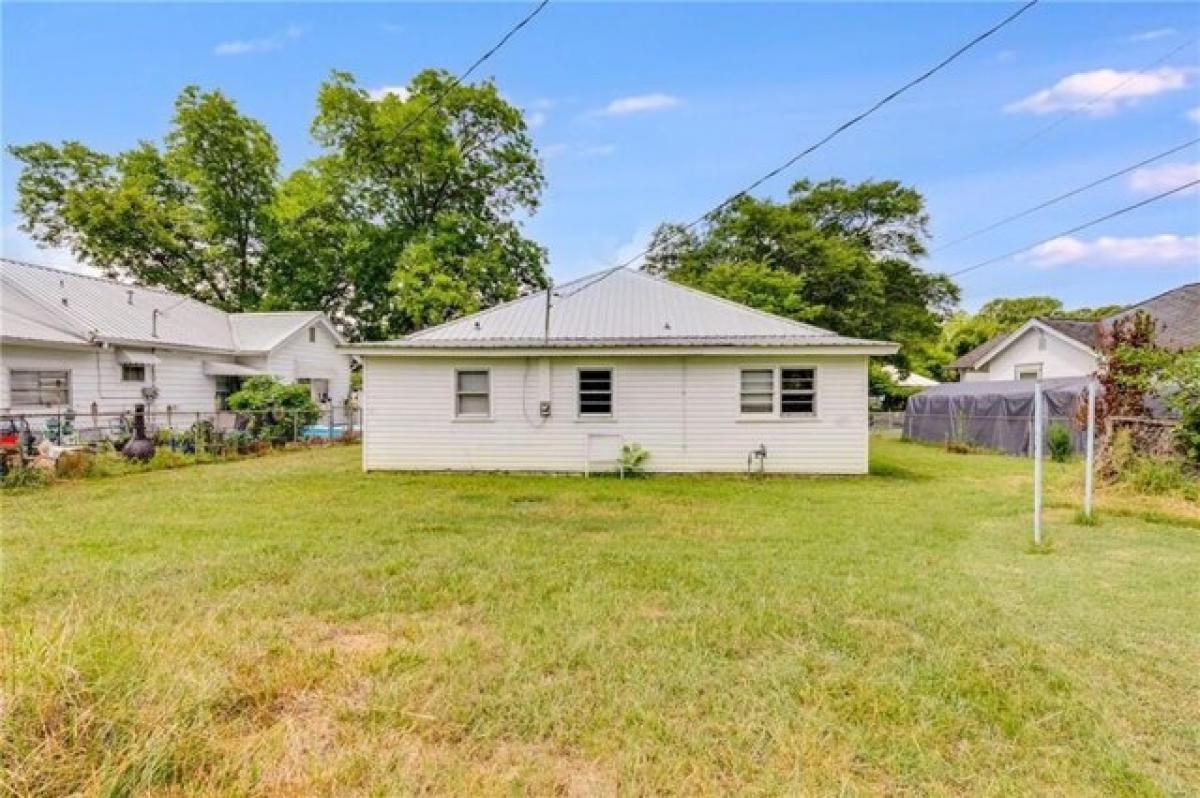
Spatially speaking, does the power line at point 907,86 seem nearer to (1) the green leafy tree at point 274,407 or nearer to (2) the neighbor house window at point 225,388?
(1) the green leafy tree at point 274,407

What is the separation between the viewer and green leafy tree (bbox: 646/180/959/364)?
92.3 ft

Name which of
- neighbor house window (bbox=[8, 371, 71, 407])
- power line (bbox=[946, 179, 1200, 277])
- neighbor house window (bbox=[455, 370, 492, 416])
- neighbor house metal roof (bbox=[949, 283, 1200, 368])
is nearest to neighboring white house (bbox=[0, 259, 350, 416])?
neighbor house window (bbox=[8, 371, 71, 407])

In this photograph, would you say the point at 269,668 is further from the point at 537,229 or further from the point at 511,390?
the point at 537,229

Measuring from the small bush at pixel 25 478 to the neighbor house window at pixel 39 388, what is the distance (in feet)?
19.7

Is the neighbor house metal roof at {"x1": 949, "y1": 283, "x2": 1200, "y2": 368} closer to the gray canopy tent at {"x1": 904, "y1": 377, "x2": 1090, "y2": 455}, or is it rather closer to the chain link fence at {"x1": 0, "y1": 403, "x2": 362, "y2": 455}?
the gray canopy tent at {"x1": 904, "y1": 377, "x2": 1090, "y2": 455}

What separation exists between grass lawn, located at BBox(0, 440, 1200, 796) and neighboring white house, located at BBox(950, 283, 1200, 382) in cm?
1370

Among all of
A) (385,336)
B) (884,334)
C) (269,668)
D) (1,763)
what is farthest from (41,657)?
(884,334)

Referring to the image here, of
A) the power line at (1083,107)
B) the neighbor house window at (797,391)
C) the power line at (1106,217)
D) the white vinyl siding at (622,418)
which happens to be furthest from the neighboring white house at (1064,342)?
the neighbor house window at (797,391)

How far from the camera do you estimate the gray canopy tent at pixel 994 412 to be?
15969 millimetres

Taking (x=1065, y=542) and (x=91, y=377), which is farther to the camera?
(x=91, y=377)

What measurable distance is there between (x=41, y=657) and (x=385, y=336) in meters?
27.7

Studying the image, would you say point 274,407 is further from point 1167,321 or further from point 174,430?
point 1167,321

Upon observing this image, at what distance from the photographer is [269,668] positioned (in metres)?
3.31

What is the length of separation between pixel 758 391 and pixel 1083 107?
8508 mm
